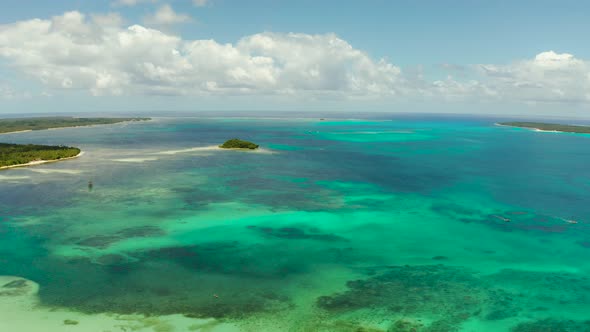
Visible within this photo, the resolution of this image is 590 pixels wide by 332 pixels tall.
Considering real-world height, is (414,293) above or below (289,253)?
below

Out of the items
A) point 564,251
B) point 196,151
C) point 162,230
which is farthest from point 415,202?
point 196,151

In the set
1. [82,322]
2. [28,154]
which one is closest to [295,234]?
[82,322]

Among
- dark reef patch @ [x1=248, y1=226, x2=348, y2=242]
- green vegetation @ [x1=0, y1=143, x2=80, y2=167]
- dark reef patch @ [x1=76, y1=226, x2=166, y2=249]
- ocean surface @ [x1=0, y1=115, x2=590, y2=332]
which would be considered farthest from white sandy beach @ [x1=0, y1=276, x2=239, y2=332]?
green vegetation @ [x1=0, y1=143, x2=80, y2=167]

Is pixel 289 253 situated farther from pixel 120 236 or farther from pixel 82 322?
pixel 82 322

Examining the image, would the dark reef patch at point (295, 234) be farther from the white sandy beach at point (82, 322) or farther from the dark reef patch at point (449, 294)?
the white sandy beach at point (82, 322)

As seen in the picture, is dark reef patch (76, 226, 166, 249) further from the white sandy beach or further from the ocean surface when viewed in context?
the white sandy beach

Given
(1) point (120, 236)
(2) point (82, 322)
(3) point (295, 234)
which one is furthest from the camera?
(3) point (295, 234)

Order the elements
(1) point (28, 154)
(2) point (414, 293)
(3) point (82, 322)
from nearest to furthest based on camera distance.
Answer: (3) point (82, 322), (2) point (414, 293), (1) point (28, 154)
